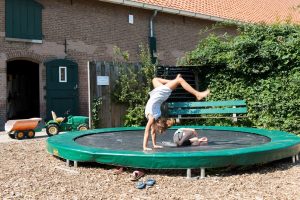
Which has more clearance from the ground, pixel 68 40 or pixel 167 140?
pixel 68 40

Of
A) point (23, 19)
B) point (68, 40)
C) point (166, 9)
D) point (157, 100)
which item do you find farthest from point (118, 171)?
point (166, 9)

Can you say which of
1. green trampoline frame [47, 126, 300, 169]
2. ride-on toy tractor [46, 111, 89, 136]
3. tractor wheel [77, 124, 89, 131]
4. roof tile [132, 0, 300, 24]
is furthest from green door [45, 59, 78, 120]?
green trampoline frame [47, 126, 300, 169]

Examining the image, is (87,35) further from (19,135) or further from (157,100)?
(157,100)

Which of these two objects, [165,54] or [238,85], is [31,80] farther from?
[238,85]

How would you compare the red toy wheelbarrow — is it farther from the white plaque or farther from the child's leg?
the child's leg

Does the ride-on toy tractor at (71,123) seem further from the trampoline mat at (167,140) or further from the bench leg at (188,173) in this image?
the bench leg at (188,173)

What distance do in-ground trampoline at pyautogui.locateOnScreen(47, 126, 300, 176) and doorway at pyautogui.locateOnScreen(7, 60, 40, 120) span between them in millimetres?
7736

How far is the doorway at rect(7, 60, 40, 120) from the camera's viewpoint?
45.7 ft

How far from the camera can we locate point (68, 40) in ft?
39.5

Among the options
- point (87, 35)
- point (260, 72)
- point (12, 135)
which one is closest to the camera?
point (260, 72)

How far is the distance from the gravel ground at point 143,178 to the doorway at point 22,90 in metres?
8.98

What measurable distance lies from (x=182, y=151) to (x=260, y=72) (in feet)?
14.2

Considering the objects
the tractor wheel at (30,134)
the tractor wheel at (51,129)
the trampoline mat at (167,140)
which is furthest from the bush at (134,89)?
the tractor wheel at (30,134)

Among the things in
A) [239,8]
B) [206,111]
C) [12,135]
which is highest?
[239,8]
